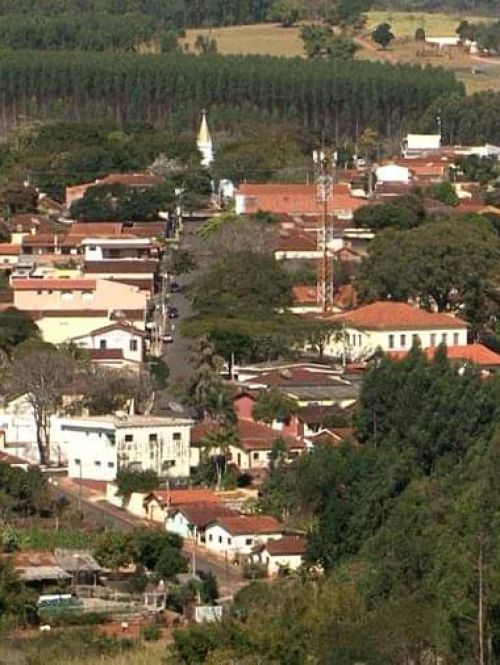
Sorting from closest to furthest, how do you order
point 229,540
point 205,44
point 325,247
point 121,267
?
point 229,540, point 325,247, point 121,267, point 205,44

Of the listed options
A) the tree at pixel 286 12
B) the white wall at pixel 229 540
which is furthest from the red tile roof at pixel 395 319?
the tree at pixel 286 12

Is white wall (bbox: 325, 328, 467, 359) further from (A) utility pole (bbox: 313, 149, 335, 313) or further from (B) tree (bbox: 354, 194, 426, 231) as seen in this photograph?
(B) tree (bbox: 354, 194, 426, 231)

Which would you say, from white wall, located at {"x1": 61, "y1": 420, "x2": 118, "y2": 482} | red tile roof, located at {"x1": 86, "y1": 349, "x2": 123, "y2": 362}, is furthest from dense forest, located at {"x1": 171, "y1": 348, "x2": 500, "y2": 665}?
red tile roof, located at {"x1": 86, "y1": 349, "x2": 123, "y2": 362}

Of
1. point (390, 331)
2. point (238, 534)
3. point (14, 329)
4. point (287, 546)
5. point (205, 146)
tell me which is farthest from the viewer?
point (205, 146)

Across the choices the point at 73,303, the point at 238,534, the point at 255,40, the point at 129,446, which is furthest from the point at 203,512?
the point at 255,40

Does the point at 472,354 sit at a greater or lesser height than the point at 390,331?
greater

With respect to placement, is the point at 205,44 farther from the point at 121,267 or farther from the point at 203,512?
the point at 203,512

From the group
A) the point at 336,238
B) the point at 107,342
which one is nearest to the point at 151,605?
the point at 107,342
